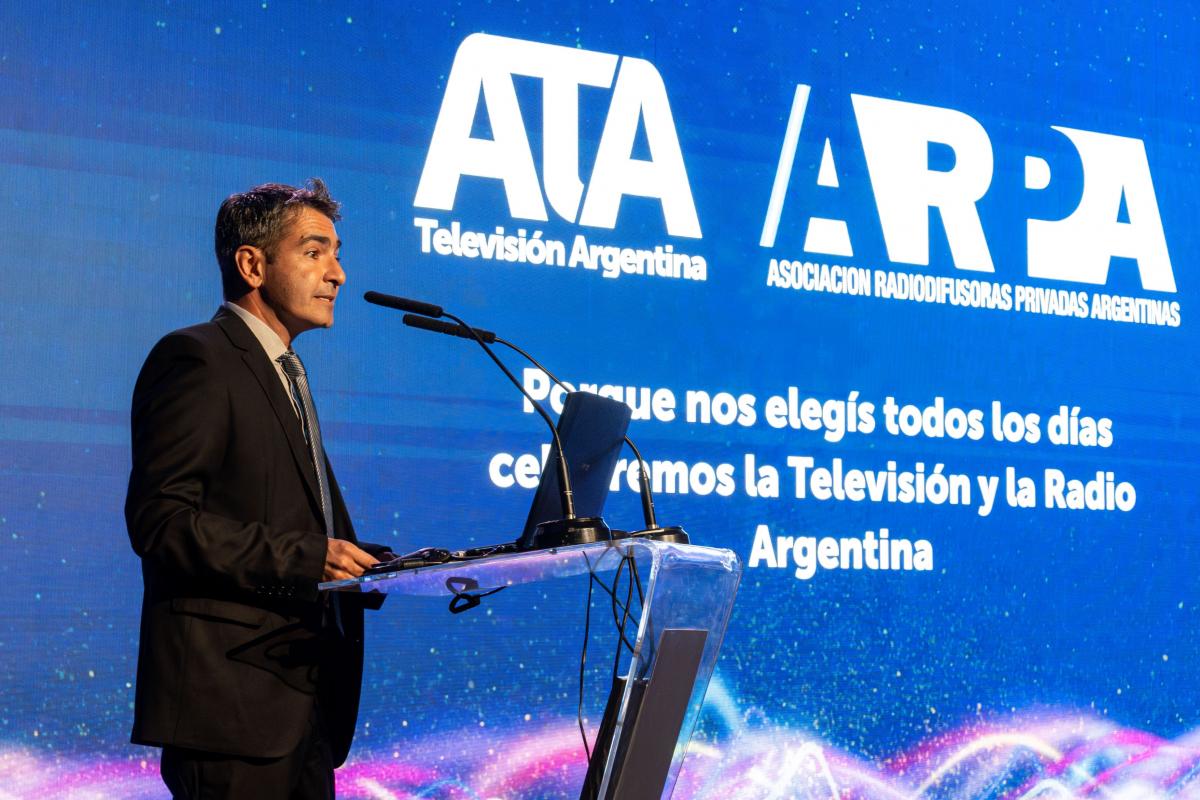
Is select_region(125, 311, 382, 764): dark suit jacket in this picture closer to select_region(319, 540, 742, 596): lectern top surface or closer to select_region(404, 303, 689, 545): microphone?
select_region(319, 540, 742, 596): lectern top surface

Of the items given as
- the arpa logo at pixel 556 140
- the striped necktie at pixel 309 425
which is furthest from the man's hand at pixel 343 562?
the arpa logo at pixel 556 140

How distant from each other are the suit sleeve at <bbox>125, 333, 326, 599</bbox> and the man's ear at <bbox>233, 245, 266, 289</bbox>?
281 mm

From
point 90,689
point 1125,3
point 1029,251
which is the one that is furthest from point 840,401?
point 90,689

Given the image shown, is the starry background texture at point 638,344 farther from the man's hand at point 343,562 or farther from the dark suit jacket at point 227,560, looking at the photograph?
the man's hand at point 343,562

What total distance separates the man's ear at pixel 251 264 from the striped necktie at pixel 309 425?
0.48 ft

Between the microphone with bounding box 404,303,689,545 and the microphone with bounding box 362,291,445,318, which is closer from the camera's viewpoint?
the microphone with bounding box 404,303,689,545

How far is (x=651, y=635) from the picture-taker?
1825 millimetres

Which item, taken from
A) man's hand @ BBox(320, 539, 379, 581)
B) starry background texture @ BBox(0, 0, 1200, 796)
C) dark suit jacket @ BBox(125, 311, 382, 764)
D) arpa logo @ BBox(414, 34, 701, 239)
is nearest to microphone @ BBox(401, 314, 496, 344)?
dark suit jacket @ BBox(125, 311, 382, 764)

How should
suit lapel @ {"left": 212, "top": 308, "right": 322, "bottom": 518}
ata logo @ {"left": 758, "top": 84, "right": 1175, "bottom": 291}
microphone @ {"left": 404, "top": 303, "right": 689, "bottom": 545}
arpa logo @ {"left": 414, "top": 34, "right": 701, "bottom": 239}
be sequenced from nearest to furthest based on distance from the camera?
microphone @ {"left": 404, "top": 303, "right": 689, "bottom": 545}, suit lapel @ {"left": 212, "top": 308, "right": 322, "bottom": 518}, arpa logo @ {"left": 414, "top": 34, "right": 701, "bottom": 239}, ata logo @ {"left": 758, "top": 84, "right": 1175, "bottom": 291}

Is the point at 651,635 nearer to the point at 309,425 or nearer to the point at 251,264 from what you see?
the point at 309,425

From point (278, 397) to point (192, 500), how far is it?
0.26 metres

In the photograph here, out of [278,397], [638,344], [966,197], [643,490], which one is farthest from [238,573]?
[966,197]

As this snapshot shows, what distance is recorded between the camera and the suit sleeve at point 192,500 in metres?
2.09

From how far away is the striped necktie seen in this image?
7.73 feet
